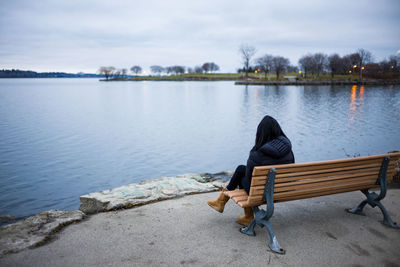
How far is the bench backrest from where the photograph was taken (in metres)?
3.81

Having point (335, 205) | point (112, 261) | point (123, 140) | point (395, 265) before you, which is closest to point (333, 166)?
point (395, 265)

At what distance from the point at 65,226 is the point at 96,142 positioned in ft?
42.4

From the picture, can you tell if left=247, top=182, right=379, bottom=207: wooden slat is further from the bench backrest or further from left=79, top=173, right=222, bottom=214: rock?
left=79, top=173, right=222, bottom=214: rock

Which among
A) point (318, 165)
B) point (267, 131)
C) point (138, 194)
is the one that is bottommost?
point (138, 194)

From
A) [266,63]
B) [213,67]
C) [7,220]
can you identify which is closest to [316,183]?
[7,220]

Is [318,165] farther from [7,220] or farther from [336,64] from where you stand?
[336,64]

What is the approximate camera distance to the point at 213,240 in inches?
165

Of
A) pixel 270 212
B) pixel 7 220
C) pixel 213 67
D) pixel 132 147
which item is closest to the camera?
pixel 270 212

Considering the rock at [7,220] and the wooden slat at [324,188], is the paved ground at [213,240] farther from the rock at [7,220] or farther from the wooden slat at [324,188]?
the rock at [7,220]

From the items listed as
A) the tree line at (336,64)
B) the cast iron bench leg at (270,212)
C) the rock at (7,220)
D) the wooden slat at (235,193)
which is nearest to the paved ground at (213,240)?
the cast iron bench leg at (270,212)

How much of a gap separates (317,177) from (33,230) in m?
4.57

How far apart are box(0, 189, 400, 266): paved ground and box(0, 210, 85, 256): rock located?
0.60 feet

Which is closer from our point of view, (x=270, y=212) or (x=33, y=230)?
(x=270, y=212)

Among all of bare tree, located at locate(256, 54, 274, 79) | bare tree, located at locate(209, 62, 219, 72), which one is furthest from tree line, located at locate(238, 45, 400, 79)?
bare tree, located at locate(209, 62, 219, 72)
